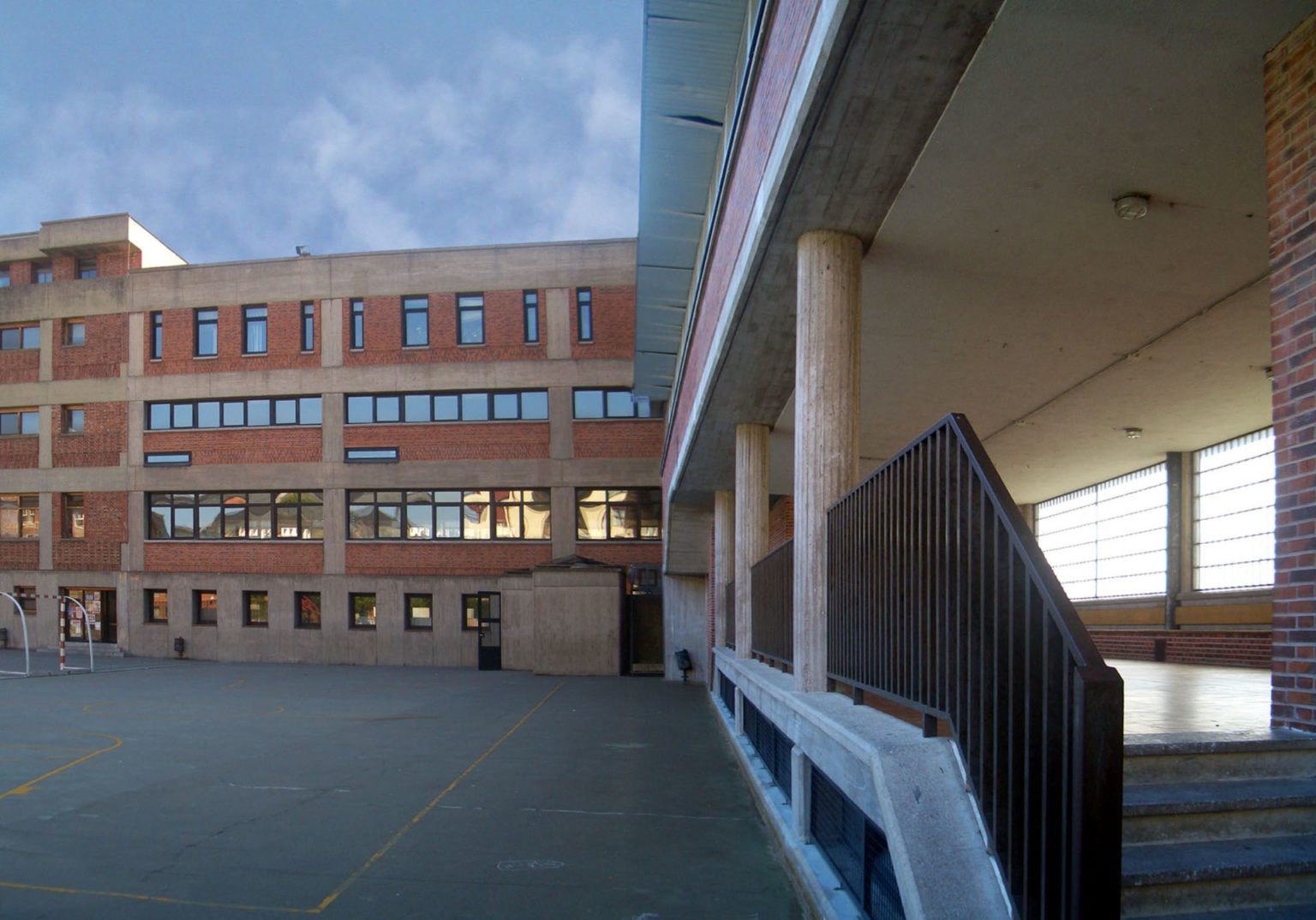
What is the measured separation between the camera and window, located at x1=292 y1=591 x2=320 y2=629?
100ft

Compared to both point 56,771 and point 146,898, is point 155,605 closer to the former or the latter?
point 56,771

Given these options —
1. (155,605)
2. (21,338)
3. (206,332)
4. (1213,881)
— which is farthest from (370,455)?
(1213,881)

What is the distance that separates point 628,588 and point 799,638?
21.9 metres

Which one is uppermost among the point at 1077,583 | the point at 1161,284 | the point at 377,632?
the point at 1161,284

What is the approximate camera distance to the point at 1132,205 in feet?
19.3

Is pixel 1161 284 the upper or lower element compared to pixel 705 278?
lower

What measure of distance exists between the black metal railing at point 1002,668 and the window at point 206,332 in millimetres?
31417

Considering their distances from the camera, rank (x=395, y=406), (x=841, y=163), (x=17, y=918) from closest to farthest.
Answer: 1. (x=841, y=163)
2. (x=17, y=918)
3. (x=395, y=406)

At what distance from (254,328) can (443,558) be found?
10007 millimetres

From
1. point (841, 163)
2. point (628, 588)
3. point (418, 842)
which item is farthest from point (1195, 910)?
point (628, 588)

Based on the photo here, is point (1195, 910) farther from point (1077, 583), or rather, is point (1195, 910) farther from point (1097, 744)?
point (1077, 583)

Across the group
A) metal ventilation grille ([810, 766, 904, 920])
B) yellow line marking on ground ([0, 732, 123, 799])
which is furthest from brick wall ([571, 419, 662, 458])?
metal ventilation grille ([810, 766, 904, 920])

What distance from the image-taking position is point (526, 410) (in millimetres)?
29891

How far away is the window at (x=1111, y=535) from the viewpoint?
16.3 meters
